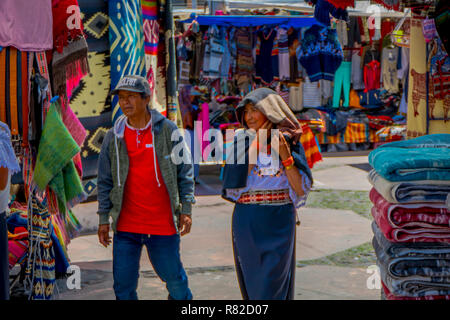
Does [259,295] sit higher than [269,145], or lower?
lower

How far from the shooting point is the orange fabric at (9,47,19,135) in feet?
15.9

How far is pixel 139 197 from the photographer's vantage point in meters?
4.32

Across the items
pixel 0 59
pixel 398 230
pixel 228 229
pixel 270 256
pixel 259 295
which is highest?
pixel 0 59

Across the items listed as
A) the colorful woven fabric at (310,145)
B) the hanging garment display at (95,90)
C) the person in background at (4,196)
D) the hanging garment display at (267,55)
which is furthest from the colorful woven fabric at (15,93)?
the hanging garment display at (267,55)

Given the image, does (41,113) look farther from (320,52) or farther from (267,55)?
(267,55)

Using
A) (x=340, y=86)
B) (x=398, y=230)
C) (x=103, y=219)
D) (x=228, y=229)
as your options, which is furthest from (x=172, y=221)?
(x=340, y=86)

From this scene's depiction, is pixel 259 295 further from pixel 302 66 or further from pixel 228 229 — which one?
pixel 302 66

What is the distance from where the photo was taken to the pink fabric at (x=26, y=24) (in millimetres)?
4805

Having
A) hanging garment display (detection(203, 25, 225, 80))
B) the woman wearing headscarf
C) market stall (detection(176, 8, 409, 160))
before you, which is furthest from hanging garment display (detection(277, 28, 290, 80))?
the woman wearing headscarf

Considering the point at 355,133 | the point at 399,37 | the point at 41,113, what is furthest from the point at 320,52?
the point at 41,113

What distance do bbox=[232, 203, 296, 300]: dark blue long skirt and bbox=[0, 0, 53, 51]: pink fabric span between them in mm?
2153

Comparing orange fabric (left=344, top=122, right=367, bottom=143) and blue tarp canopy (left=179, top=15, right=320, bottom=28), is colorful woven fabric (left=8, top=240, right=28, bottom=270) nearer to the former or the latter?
blue tarp canopy (left=179, top=15, right=320, bottom=28)

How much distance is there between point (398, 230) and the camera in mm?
2805

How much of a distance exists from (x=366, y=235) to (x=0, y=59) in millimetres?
4726
